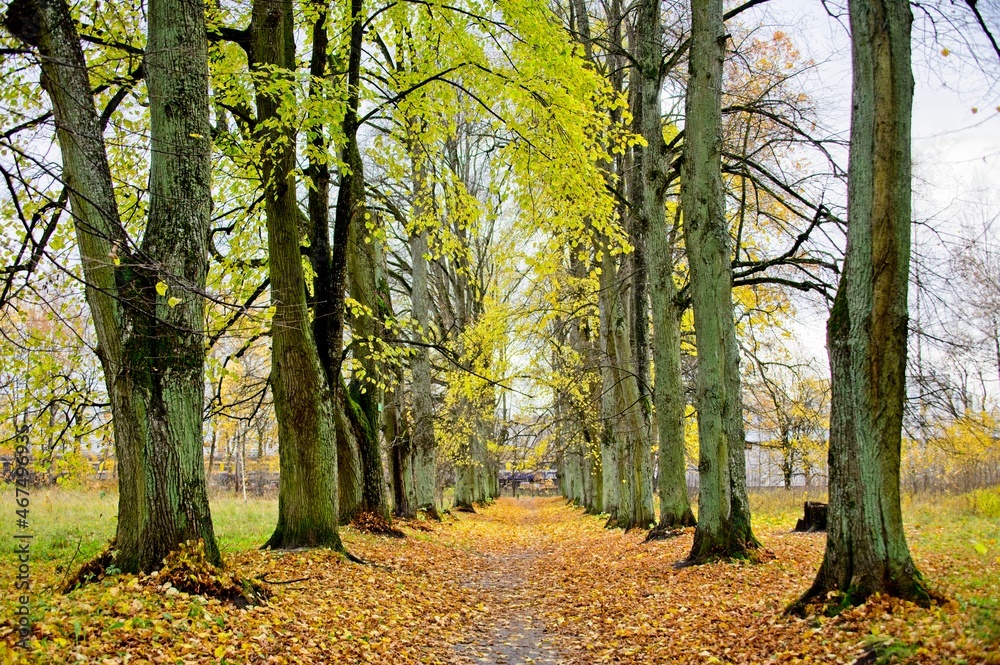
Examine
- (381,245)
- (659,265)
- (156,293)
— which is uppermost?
(381,245)

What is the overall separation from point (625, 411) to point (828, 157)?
6.73 m

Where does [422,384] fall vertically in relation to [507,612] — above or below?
above

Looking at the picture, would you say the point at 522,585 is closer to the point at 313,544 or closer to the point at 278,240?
the point at 313,544

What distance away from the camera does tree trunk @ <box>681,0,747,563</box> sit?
879cm

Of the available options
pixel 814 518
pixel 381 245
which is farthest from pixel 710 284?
pixel 381 245

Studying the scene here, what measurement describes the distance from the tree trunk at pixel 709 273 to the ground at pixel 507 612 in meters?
0.76

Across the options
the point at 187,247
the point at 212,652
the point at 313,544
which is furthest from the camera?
the point at 313,544

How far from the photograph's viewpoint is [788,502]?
74.9 feet

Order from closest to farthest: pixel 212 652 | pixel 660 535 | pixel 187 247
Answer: pixel 212 652, pixel 187 247, pixel 660 535

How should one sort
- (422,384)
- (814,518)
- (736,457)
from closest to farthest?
(736,457) → (814,518) → (422,384)

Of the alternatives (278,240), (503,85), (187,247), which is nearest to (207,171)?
(187,247)

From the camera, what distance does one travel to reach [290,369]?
8688mm

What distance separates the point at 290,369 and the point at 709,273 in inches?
224

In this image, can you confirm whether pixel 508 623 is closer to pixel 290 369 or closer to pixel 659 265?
pixel 290 369
